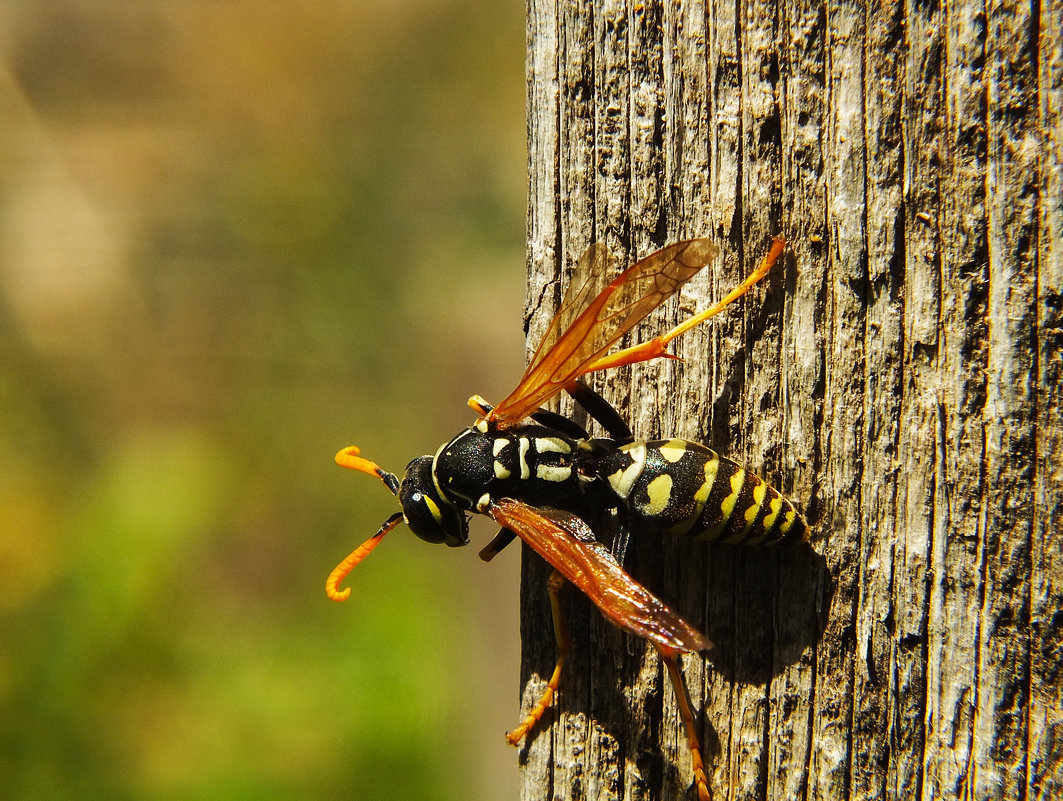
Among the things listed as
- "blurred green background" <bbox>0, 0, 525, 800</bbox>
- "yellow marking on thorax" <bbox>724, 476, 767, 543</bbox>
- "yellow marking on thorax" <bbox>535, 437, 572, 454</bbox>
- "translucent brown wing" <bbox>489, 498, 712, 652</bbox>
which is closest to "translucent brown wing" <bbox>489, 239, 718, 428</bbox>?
"yellow marking on thorax" <bbox>535, 437, 572, 454</bbox>

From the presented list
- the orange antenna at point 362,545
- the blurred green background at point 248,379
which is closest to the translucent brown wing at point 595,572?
the orange antenna at point 362,545

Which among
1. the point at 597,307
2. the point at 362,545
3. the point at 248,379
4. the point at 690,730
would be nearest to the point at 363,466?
the point at 362,545

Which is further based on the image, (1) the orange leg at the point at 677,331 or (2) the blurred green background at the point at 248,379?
(2) the blurred green background at the point at 248,379

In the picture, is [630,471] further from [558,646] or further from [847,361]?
[847,361]

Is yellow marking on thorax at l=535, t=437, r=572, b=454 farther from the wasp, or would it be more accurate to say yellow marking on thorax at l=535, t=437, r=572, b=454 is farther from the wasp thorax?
the wasp thorax

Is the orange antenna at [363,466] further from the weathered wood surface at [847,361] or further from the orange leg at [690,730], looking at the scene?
the orange leg at [690,730]
